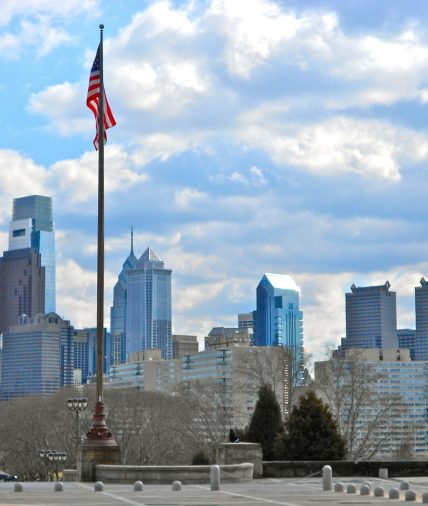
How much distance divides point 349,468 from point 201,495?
13.0m

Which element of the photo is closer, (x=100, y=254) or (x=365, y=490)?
(x=365, y=490)

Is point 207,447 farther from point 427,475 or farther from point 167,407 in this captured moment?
point 427,475

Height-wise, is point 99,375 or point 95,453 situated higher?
point 99,375

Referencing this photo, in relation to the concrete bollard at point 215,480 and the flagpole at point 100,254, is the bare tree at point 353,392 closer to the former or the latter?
the flagpole at point 100,254

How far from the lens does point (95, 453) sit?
44.4 m

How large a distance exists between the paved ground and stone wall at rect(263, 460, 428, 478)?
3.39 m

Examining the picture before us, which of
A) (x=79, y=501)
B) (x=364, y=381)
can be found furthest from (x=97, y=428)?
(x=364, y=381)

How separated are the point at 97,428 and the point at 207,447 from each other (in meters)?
63.5

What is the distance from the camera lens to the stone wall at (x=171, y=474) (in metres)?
41.2

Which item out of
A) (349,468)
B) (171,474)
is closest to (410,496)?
(171,474)

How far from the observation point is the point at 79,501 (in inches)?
1231

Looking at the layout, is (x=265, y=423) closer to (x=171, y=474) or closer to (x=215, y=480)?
(x=171, y=474)

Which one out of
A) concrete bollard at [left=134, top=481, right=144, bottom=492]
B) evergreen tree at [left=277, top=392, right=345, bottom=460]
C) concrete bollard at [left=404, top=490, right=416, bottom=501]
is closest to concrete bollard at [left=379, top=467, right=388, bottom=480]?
evergreen tree at [left=277, top=392, right=345, bottom=460]

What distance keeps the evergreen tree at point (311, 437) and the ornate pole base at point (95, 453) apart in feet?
32.2
